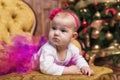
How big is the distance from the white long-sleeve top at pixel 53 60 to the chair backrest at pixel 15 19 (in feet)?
Result: 2.80

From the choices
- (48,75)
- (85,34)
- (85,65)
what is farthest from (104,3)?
(48,75)

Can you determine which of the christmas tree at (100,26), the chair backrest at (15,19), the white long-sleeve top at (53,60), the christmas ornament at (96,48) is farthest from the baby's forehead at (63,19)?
the christmas ornament at (96,48)

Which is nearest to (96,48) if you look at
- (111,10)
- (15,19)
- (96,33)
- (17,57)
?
(96,33)

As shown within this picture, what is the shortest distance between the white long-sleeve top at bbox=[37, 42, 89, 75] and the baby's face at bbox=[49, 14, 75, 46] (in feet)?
0.22

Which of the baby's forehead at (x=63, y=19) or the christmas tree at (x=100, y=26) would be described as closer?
the baby's forehead at (x=63, y=19)

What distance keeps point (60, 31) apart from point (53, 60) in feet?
0.67

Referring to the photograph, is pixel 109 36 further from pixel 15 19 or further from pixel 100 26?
pixel 15 19

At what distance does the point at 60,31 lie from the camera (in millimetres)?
2293

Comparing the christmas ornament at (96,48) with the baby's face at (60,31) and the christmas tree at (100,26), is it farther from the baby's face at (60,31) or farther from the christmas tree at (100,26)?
the baby's face at (60,31)

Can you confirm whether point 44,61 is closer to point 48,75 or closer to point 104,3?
point 48,75

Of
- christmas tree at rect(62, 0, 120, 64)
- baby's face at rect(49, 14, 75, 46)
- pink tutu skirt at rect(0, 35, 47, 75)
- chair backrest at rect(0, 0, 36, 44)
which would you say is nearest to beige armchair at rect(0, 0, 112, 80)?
chair backrest at rect(0, 0, 36, 44)

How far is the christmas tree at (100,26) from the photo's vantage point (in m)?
3.87

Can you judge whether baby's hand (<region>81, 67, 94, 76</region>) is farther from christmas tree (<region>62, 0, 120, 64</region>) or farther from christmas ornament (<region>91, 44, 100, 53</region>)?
christmas ornament (<region>91, 44, 100, 53</region>)

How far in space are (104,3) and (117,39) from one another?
1.49 ft
